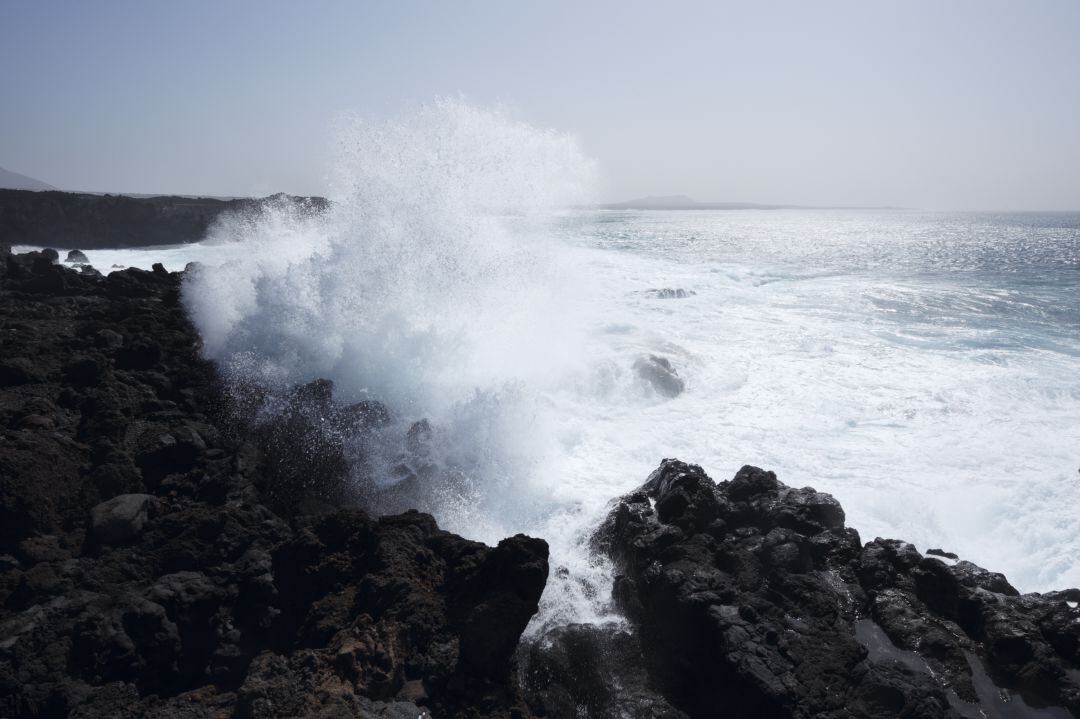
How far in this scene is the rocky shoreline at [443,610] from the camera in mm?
4910

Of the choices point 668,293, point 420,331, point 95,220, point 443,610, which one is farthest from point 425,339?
point 95,220

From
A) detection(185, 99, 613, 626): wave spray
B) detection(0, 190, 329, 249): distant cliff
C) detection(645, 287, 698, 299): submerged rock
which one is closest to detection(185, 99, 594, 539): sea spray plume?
detection(185, 99, 613, 626): wave spray

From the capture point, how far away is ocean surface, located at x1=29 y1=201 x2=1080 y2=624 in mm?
8570

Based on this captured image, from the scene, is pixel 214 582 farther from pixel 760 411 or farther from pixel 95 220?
pixel 95 220

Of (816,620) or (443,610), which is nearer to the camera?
(443,610)

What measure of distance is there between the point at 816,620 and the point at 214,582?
607 cm

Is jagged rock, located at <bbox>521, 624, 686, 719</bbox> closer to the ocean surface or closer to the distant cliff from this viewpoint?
the ocean surface

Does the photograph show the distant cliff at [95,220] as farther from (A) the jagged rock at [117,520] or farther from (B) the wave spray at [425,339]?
(A) the jagged rock at [117,520]

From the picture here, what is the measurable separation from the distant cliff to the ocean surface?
22191mm

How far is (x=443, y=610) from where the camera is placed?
5574 millimetres

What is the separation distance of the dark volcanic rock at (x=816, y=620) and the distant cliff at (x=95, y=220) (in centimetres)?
2938

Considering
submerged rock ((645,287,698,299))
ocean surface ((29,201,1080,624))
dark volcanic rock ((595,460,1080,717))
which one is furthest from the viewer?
submerged rock ((645,287,698,299))

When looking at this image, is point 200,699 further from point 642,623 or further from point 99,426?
point 99,426

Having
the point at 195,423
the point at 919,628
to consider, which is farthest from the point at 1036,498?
the point at 195,423
